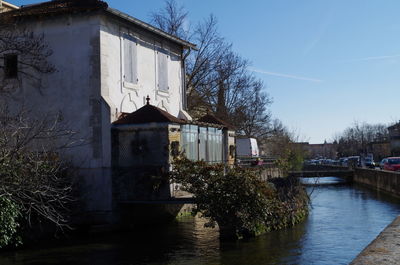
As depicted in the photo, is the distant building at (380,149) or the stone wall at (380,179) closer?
the stone wall at (380,179)

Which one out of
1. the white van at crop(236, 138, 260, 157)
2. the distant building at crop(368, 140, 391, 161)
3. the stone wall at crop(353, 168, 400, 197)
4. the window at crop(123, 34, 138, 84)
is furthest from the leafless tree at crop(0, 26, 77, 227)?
the distant building at crop(368, 140, 391, 161)

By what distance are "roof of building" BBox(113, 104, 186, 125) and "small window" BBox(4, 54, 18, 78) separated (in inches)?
208

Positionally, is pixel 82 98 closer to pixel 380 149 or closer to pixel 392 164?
pixel 392 164

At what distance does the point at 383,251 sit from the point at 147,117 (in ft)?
44.5

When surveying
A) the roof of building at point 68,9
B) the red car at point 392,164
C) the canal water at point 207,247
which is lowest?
the canal water at point 207,247

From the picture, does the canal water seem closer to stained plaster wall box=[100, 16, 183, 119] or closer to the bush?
the bush

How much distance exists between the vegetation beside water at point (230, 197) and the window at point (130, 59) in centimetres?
492

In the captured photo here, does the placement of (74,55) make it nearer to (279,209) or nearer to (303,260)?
(279,209)

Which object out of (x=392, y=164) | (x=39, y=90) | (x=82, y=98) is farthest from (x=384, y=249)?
(x=392, y=164)

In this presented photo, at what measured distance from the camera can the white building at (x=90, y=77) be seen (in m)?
20.2

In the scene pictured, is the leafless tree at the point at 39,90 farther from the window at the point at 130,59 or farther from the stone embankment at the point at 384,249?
the stone embankment at the point at 384,249

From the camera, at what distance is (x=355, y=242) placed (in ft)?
55.2

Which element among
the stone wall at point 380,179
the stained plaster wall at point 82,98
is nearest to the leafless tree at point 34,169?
the stained plaster wall at point 82,98

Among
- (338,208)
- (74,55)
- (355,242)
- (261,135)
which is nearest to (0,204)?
(74,55)
